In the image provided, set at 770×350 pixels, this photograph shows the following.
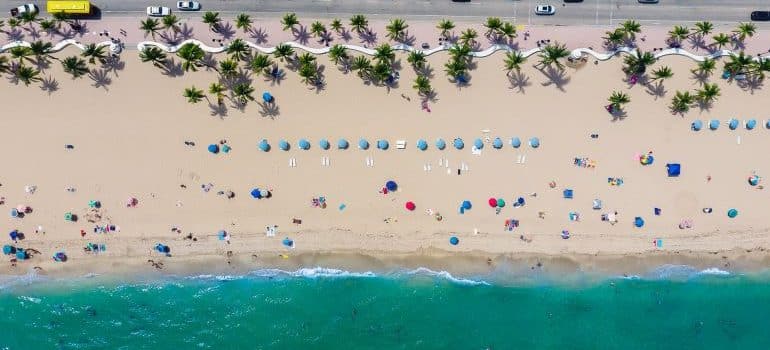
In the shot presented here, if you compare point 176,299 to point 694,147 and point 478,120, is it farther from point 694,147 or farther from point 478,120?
point 694,147

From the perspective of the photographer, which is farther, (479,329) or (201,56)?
(479,329)

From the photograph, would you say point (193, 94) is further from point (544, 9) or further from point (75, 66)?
point (544, 9)

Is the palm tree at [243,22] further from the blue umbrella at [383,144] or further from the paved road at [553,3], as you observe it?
the blue umbrella at [383,144]

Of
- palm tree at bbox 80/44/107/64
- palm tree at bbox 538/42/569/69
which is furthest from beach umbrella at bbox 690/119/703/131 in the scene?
palm tree at bbox 80/44/107/64

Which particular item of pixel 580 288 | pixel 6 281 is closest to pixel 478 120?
pixel 580 288

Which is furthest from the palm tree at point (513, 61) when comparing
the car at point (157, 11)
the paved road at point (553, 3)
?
the car at point (157, 11)

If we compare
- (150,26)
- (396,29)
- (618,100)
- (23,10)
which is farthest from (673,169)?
(23,10)

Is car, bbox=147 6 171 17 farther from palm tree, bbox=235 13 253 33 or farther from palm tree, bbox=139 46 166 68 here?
palm tree, bbox=235 13 253 33
